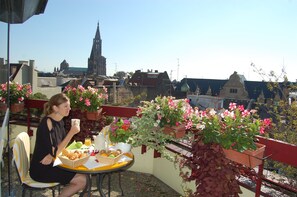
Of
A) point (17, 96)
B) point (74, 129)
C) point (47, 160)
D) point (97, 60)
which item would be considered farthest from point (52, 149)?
point (97, 60)

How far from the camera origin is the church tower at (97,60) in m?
84.3

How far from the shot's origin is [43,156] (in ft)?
9.05

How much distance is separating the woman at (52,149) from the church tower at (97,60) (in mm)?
81780

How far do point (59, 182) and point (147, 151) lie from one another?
201cm

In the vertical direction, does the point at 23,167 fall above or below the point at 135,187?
above

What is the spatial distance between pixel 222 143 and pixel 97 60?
87.3 m

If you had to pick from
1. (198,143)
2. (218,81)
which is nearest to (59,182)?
(198,143)

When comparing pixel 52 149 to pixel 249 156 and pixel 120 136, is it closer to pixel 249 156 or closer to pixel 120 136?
pixel 120 136

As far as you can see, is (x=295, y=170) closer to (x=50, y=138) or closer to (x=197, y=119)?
(x=197, y=119)

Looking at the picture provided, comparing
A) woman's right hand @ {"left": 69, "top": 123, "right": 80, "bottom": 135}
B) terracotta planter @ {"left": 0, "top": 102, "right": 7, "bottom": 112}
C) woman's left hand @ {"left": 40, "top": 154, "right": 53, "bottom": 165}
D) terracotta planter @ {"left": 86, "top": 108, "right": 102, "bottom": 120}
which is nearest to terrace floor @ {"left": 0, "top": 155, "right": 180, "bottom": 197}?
terracotta planter @ {"left": 86, "top": 108, "right": 102, "bottom": 120}

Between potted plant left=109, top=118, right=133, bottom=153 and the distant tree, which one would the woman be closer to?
potted plant left=109, top=118, right=133, bottom=153

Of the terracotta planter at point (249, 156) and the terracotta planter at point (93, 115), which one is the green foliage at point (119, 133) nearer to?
the terracotta planter at point (249, 156)

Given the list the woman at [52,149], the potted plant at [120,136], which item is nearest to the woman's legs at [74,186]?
the woman at [52,149]

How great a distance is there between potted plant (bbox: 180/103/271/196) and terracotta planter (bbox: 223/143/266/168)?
4 centimetres
